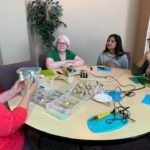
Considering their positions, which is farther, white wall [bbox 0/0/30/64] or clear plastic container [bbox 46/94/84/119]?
white wall [bbox 0/0/30/64]

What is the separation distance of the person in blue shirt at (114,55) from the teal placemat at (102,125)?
1300 mm

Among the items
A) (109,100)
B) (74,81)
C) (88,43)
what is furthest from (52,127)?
(88,43)

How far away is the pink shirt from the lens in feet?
3.34

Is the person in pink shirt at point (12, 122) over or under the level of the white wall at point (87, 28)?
under

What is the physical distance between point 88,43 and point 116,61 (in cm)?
118

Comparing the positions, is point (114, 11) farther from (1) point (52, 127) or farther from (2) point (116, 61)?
(1) point (52, 127)

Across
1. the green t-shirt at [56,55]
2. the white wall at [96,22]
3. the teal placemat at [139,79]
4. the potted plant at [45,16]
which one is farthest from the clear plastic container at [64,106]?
the white wall at [96,22]

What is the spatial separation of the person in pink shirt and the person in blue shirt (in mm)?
1319

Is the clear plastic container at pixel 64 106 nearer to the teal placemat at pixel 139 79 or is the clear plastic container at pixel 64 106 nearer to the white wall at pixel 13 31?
the teal placemat at pixel 139 79

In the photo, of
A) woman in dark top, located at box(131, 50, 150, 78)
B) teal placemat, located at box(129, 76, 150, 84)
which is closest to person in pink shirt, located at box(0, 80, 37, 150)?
teal placemat, located at box(129, 76, 150, 84)

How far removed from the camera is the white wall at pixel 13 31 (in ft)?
9.00

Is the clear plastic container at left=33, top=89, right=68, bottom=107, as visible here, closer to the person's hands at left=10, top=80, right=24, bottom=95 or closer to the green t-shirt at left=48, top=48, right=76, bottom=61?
the person's hands at left=10, top=80, right=24, bottom=95

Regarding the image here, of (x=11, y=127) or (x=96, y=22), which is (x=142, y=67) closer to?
(x=11, y=127)

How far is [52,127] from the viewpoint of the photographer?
1.13 metres
